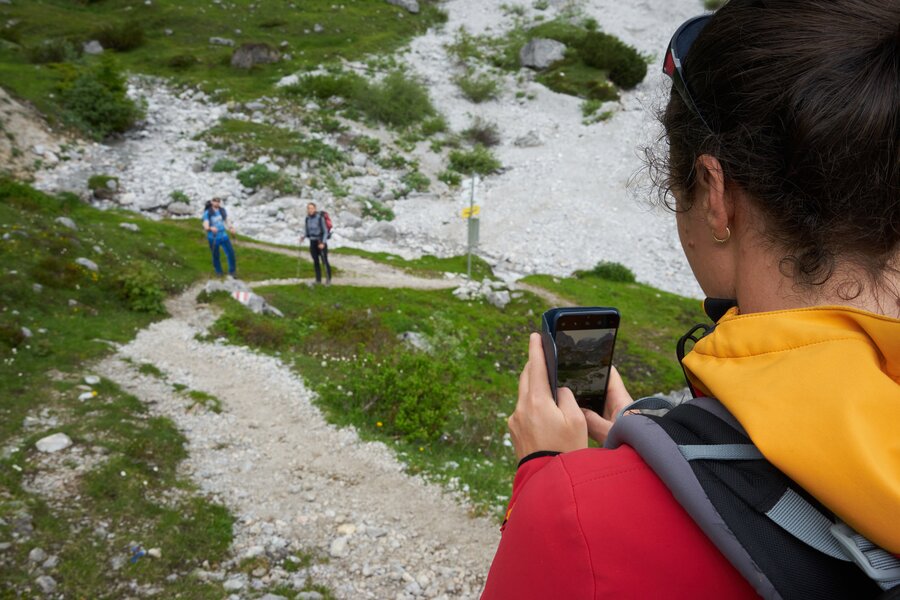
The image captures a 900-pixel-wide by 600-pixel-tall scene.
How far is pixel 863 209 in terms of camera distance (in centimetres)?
125

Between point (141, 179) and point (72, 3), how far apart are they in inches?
1520

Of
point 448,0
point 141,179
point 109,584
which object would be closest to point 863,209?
point 109,584

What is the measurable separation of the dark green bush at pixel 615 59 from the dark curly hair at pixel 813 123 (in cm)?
5505

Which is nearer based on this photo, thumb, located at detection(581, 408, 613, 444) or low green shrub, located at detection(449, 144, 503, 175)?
thumb, located at detection(581, 408, 613, 444)

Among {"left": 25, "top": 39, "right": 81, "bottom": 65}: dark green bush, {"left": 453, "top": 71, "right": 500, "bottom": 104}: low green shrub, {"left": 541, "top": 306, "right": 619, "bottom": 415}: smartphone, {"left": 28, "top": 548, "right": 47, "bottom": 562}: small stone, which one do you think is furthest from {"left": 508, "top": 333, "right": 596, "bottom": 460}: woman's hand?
{"left": 25, "top": 39, "right": 81, "bottom": 65}: dark green bush

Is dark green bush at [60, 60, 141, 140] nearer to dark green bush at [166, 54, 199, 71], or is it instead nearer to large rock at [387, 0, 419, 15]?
dark green bush at [166, 54, 199, 71]

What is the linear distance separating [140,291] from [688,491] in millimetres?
15987

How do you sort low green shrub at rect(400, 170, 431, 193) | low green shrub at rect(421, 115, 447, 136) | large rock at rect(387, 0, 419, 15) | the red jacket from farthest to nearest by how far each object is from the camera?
large rock at rect(387, 0, 419, 15) < low green shrub at rect(421, 115, 447, 136) < low green shrub at rect(400, 170, 431, 193) < the red jacket

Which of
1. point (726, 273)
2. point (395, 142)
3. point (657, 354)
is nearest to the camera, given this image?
point (726, 273)

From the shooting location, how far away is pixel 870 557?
0.98 metres

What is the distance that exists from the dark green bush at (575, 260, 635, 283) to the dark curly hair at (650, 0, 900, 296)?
1026 inches

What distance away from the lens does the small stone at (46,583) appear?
203 inches

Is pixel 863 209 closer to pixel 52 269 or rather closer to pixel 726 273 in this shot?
pixel 726 273

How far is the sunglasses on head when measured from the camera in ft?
5.08
